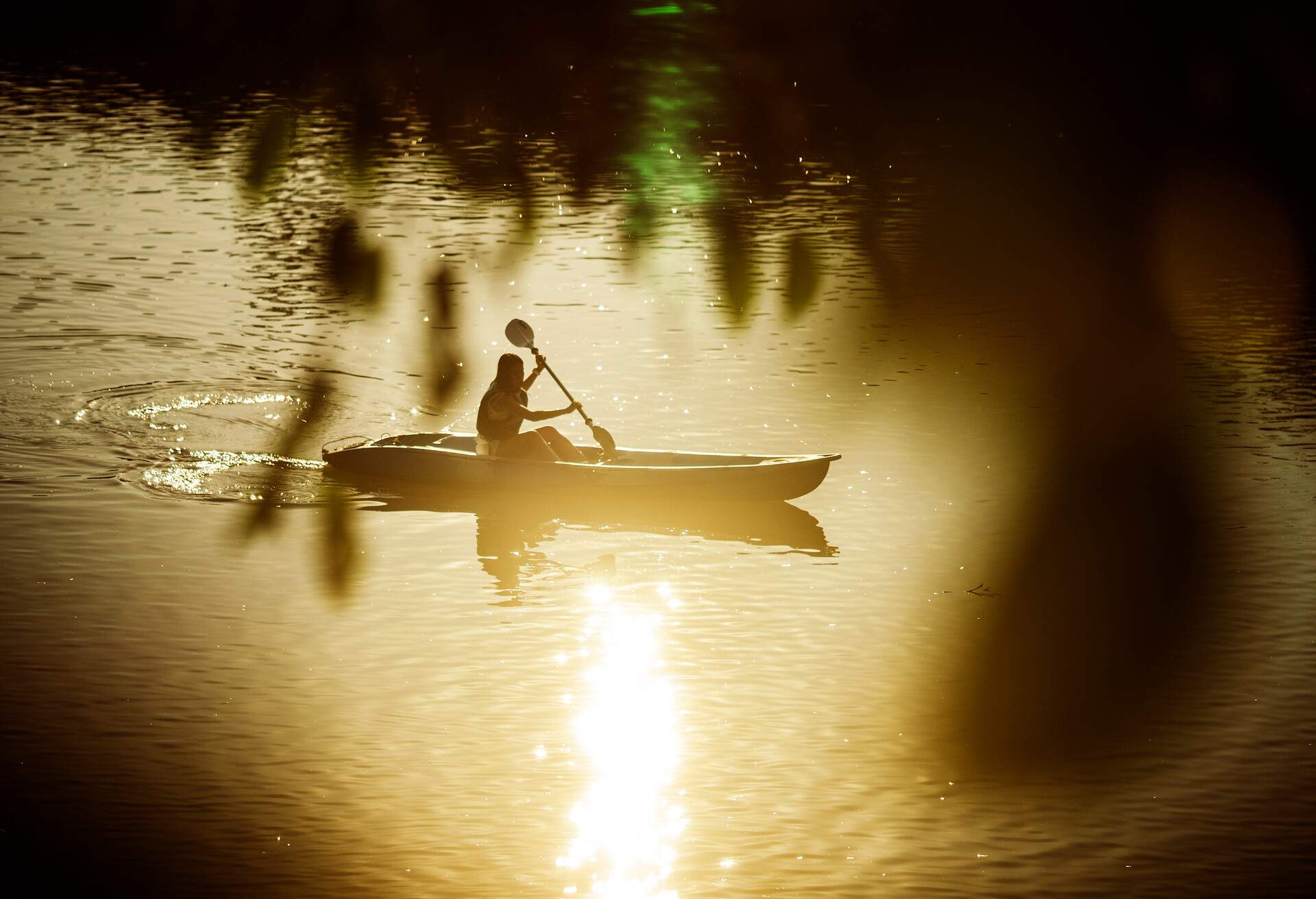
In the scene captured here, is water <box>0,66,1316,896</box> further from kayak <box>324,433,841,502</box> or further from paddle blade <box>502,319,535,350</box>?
paddle blade <box>502,319,535,350</box>

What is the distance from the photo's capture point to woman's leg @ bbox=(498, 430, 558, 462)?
1523 cm

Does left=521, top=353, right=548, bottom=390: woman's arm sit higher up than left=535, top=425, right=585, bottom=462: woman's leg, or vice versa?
left=521, top=353, right=548, bottom=390: woman's arm

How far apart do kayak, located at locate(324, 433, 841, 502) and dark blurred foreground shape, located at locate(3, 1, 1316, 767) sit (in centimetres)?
208

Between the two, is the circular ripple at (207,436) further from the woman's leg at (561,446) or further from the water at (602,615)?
the woman's leg at (561,446)

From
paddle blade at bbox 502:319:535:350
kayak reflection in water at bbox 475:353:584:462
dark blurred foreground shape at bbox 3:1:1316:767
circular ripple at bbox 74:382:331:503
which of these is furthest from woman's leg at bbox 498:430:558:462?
dark blurred foreground shape at bbox 3:1:1316:767

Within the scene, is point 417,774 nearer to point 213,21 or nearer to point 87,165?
point 87,165

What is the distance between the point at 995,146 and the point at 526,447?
2519cm

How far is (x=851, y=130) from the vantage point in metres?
40.8

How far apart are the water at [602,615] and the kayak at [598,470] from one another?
0.23 meters

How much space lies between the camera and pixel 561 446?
50.8 feet

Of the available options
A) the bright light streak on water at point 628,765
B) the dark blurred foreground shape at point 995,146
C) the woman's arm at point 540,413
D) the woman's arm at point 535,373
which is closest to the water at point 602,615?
the bright light streak on water at point 628,765

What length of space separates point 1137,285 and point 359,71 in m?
29.9

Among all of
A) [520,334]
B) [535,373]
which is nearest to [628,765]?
[535,373]

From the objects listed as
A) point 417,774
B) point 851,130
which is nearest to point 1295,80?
point 851,130
